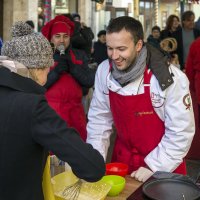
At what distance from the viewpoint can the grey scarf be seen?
2283mm

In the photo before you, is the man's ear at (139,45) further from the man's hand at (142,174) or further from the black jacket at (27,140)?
the black jacket at (27,140)

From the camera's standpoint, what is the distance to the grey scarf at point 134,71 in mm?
2283

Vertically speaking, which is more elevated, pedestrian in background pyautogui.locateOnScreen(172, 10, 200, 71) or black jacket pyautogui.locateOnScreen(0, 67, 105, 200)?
pedestrian in background pyautogui.locateOnScreen(172, 10, 200, 71)

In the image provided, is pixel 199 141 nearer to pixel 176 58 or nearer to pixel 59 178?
pixel 176 58

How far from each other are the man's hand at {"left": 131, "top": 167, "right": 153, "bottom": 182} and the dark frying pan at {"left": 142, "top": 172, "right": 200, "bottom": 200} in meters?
0.32

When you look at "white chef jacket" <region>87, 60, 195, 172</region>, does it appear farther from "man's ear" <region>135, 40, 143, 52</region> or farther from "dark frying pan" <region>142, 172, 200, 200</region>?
"dark frying pan" <region>142, 172, 200, 200</region>

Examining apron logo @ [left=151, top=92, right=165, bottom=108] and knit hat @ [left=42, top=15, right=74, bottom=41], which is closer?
apron logo @ [left=151, top=92, right=165, bottom=108]

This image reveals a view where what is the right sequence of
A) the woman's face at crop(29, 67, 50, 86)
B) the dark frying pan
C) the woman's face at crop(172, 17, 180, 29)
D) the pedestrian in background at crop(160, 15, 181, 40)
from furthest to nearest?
the woman's face at crop(172, 17, 180, 29) → the pedestrian in background at crop(160, 15, 181, 40) → the woman's face at crop(29, 67, 50, 86) → the dark frying pan

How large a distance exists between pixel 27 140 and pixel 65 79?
2.28m

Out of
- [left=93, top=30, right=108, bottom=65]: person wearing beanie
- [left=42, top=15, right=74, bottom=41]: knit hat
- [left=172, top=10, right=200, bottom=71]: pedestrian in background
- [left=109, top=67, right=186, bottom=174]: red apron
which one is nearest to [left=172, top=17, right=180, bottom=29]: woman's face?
[left=172, top=10, right=200, bottom=71]: pedestrian in background

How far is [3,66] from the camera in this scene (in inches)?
57.3

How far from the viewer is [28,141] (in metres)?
1.37

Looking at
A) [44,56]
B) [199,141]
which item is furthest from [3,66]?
[199,141]

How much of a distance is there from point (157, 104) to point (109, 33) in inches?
19.2
